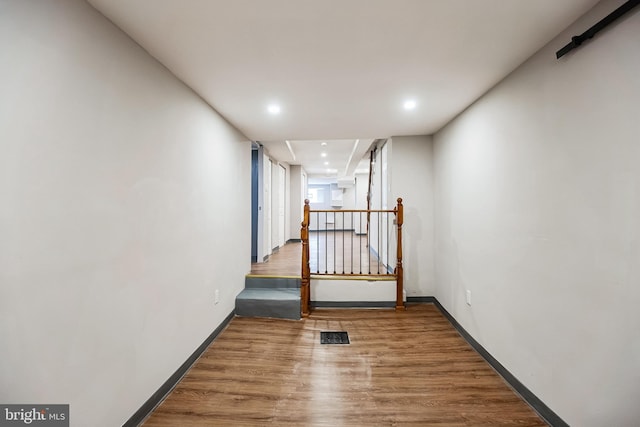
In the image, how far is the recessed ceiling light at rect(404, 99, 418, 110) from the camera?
94.6 inches

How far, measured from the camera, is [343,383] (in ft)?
6.36

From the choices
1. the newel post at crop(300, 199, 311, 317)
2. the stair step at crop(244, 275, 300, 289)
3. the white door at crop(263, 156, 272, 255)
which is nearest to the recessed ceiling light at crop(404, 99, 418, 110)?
the newel post at crop(300, 199, 311, 317)

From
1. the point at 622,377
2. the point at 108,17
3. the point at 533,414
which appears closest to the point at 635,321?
the point at 622,377

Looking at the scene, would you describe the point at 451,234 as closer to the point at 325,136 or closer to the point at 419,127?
the point at 419,127

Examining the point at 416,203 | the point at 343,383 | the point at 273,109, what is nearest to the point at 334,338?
the point at 343,383

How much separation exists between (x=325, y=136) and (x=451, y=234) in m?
2.12

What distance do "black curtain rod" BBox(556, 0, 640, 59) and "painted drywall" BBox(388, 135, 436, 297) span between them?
2.13m

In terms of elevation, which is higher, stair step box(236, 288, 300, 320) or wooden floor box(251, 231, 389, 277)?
wooden floor box(251, 231, 389, 277)

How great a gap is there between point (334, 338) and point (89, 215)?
2332 millimetres

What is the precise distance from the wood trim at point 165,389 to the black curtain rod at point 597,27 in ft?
11.0

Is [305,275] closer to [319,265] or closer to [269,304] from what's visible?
[269,304]

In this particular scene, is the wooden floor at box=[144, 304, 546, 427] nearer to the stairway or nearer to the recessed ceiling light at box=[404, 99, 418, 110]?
the stairway

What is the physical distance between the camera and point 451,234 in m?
2.98

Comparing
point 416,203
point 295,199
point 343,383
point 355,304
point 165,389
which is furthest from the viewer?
point 295,199
